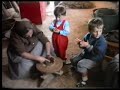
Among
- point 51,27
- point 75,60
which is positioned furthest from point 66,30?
point 75,60

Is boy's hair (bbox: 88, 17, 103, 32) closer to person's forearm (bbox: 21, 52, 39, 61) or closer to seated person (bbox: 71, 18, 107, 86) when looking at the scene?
seated person (bbox: 71, 18, 107, 86)

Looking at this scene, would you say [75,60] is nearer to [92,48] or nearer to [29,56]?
[92,48]

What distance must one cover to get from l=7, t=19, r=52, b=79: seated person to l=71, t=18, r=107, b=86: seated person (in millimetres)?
251

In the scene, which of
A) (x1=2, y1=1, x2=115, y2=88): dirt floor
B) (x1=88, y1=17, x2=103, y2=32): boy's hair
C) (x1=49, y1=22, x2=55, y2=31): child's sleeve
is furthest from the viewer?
(x1=49, y1=22, x2=55, y2=31): child's sleeve

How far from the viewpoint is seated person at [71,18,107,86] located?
4.67ft

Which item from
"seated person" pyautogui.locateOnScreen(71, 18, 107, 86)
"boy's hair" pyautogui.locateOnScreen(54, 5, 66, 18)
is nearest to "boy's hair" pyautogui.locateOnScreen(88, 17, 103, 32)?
"seated person" pyautogui.locateOnScreen(71, 18, 107, 86)

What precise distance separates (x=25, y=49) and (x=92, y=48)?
465 millimetres

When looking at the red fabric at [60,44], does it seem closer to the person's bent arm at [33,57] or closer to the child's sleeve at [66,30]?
the child's sleeve at [66,30]

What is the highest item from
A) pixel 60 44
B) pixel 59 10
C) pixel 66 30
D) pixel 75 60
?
pixel 59 10

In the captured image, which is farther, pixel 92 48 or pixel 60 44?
pixel 60 44

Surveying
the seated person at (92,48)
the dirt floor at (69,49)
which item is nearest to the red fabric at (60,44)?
the dirt floor at (69,49)

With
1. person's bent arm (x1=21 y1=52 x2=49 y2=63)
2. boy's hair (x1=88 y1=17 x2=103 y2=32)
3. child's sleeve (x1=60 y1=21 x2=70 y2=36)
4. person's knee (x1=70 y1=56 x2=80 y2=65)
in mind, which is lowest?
person's knee (x1=70 y1=56 x2=80 y2=65)

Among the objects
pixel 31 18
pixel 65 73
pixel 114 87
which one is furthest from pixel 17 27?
pixel 114 87

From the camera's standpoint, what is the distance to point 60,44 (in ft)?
5.79
